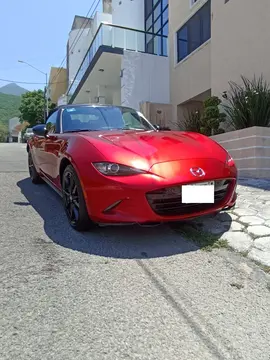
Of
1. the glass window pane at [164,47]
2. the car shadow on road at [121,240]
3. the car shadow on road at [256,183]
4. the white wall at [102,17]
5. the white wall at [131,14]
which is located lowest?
the car shadow on road at [121,240]

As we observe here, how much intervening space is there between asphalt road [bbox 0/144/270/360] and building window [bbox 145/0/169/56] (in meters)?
13.5

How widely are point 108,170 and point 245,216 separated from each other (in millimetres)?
1803

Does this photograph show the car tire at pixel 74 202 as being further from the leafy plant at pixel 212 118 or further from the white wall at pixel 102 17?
the white wall at pixel 102 17

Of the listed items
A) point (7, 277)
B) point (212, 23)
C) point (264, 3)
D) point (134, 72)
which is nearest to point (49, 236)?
point (7, 277)

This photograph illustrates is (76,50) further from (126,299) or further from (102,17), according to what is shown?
(126,299)

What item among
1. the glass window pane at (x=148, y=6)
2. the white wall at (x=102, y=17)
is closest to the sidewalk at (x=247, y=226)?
the glass window pane at (x=148, y=6)

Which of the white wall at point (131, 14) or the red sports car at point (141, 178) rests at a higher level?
the white wall at point (131, 14)

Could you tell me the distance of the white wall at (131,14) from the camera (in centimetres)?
1880

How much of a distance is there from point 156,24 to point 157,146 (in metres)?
15.8

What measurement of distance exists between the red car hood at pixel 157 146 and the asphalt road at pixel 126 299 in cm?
82

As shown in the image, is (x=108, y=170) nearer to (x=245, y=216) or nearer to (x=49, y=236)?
(x=49, y=236)

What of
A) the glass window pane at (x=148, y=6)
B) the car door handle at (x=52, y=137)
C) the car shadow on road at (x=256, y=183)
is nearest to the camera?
the car door handle at (x=52, y=137)

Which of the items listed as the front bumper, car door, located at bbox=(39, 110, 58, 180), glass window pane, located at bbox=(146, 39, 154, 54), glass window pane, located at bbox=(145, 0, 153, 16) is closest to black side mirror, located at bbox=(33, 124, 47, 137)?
car door, located at bbox=(39, 110, 58, 180)

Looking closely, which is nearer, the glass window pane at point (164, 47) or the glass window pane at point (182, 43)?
the glass window pane at point (182, 43)
